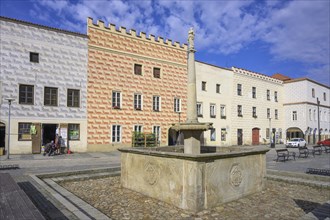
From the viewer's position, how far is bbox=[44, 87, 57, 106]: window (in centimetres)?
2183

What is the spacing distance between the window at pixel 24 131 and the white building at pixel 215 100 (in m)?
18.5

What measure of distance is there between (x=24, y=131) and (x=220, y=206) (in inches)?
734

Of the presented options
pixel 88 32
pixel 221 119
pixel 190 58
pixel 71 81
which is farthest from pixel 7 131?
pixel 221 119

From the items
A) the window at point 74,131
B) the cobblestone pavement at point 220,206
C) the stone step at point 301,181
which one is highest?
the window at point 74,131

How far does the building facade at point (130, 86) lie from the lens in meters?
24.3

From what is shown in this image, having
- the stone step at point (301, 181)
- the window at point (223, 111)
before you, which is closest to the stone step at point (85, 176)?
the stone step at point (301, 181)

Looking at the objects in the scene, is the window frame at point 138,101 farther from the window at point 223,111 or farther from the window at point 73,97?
the window at point 223,111

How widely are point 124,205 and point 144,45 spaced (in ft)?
74.1

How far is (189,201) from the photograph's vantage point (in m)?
6.50

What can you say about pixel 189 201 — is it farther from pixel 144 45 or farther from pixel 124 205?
pixel 144 45

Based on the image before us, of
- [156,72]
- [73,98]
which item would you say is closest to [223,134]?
[156,72]

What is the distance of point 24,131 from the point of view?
2064cm

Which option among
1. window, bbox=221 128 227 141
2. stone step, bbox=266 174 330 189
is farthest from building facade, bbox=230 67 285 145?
stone step, bbox=266 174 330 189

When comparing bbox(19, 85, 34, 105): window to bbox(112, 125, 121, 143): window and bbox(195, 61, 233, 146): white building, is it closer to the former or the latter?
bbox(112, 125, 121, 143): window
